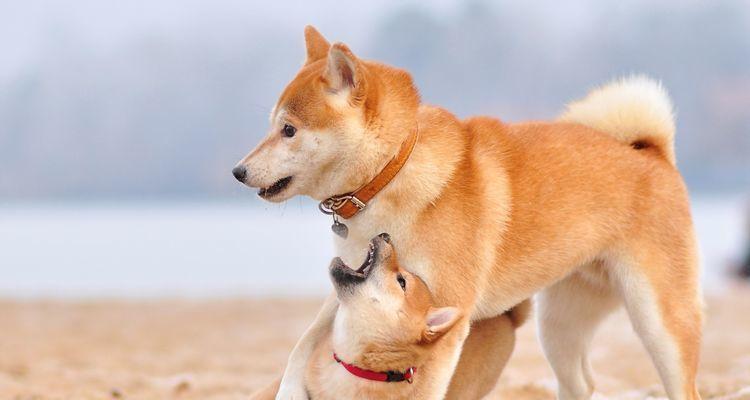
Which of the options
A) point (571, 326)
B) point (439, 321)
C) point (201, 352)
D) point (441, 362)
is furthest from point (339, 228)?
point (201, 352)

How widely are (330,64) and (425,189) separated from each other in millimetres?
685

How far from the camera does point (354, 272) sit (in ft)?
13.3

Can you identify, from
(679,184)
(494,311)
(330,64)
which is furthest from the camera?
(679,184)

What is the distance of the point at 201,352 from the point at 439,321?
5671 millimetres

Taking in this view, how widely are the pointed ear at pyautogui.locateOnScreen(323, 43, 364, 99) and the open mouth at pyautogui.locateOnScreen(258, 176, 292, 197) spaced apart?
46 cm

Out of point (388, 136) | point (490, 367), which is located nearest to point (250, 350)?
point (490, 367)

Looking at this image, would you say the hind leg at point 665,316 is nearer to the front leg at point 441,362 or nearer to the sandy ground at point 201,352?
the sandy ground at point 201,352

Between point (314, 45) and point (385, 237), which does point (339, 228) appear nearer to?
point (385, 237)

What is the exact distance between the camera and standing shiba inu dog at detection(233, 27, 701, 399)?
401 cm

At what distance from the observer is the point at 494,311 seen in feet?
14.4

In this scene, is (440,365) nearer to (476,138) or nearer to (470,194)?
(470,194)

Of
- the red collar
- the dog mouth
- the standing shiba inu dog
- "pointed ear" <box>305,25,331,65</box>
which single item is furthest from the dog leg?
"pointed ear" <box>305,25,331,65</box>

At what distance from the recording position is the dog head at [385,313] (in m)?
3.92

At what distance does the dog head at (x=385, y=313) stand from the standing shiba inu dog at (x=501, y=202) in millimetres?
92
